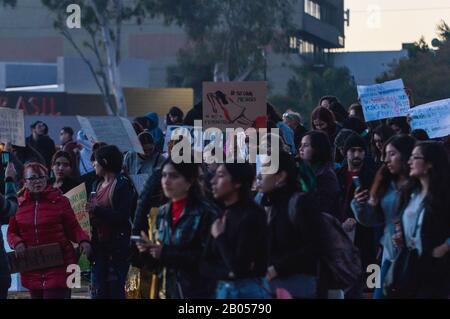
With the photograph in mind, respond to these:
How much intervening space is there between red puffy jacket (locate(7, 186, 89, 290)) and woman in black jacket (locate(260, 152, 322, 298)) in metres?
2.82

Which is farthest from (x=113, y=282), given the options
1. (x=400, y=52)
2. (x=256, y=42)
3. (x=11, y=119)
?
(x=400, y=52)

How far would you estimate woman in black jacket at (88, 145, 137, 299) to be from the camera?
1016 centimetres

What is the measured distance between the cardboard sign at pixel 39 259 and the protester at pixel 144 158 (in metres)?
2.11

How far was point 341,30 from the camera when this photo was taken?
292 feet

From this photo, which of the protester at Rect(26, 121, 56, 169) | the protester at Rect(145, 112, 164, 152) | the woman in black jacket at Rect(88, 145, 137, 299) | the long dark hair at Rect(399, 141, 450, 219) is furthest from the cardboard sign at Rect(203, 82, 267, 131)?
the protester at Rect(26, 121, 56, 169)

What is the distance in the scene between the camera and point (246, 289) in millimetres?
6918

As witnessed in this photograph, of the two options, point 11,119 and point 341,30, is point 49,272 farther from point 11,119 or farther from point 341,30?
point 341,30

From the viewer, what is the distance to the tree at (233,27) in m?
53.3

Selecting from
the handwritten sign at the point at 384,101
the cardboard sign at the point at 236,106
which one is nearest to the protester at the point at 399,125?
the handwritten sign at the point at 384,101

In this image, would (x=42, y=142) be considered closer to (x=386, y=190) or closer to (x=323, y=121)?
(x=323, y=121)

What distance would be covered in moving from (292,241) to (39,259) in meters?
2.95

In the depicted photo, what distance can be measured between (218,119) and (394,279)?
15.0 ft

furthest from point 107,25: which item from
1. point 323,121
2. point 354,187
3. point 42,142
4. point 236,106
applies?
point 354,187
